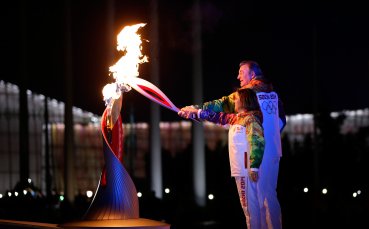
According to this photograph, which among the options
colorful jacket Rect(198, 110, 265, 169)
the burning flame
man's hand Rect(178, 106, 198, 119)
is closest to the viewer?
colorful jacket Rect(198, 110, 265, 169)

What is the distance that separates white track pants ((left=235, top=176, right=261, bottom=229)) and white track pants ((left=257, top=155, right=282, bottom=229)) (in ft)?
0.20

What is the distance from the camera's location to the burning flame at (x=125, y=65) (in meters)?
10.7

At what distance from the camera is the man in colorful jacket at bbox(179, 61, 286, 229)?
9602 millimetres

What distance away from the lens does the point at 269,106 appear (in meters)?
9.69

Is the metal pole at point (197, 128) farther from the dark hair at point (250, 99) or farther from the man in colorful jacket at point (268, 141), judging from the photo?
the dark hair at point (250, 99)

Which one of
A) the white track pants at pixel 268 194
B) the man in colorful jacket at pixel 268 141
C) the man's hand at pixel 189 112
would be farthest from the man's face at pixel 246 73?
the white track pants at pixel 268 194

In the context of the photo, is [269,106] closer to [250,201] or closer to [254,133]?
[254,133]

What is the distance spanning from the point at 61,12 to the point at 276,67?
21.7m

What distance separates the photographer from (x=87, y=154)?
9169 cm

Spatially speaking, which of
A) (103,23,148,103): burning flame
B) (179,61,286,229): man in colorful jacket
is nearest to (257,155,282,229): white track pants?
(179,61,286,229): man in colorful jacket

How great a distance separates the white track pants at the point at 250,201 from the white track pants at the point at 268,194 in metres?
0.06

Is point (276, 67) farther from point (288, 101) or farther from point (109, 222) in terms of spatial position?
point (109, 222)

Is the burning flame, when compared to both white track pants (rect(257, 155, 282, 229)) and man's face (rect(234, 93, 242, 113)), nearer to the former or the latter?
man's face (rect(234, 93, 242, 113))

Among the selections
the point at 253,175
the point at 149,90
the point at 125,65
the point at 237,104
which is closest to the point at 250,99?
the point at 237,104
